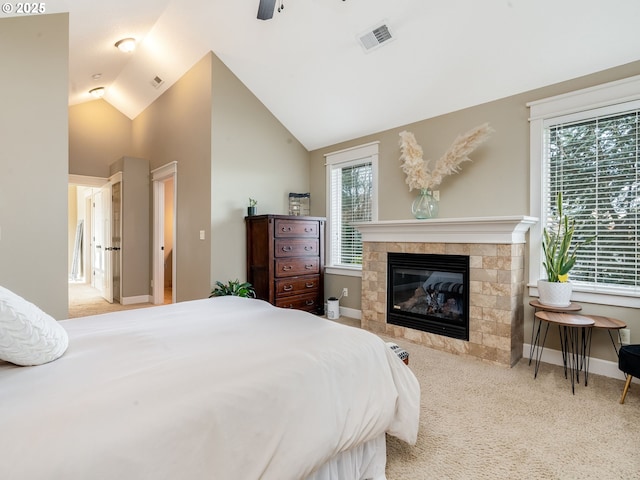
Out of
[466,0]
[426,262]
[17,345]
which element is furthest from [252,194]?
[17,345]

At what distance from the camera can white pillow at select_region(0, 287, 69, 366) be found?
1.01 m

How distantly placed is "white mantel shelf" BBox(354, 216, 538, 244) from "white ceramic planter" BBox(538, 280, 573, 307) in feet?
1.49

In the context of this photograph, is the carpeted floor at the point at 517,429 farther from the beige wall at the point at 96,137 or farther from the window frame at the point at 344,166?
the beige wall at the point at 96,137

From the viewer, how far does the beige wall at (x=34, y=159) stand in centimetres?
256

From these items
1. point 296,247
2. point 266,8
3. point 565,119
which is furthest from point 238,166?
point 565,119

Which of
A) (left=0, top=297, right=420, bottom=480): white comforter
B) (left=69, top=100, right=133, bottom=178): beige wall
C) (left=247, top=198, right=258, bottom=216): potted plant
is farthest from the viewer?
(left=69, top=100, right=133, bottom=178): beige wall

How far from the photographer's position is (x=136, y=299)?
5562 mm

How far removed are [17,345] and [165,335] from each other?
0.50 meters

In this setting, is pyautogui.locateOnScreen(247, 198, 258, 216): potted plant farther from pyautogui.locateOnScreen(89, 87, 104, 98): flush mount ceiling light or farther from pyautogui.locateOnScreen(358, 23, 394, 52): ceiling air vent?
pyautogui.locateOnScreen(89, 87, 104, 98): flush mount ceiling light

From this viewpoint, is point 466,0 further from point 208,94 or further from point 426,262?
point 208,94

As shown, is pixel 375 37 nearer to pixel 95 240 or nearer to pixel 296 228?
pixel 296 228

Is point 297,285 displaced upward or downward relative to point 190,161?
downward

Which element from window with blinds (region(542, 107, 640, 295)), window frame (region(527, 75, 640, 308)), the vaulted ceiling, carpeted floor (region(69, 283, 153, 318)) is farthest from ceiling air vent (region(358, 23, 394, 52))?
carpeted floor (region(69, 283, 153, 318))

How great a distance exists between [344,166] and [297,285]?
5.80ft
